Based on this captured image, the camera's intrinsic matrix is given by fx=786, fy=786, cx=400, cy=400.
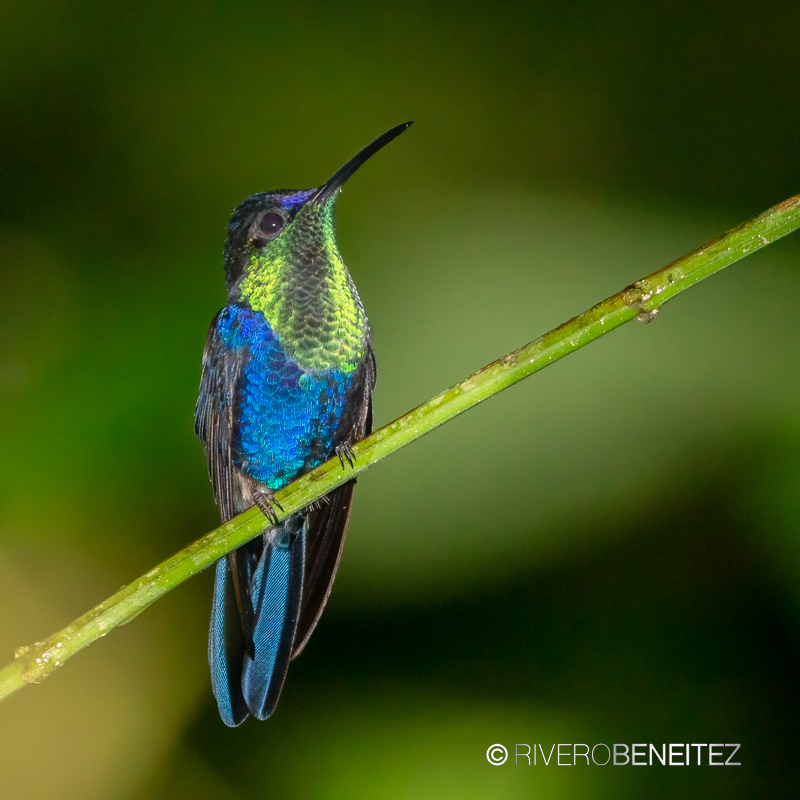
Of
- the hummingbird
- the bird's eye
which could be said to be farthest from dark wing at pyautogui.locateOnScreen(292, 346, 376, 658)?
the bird's eye

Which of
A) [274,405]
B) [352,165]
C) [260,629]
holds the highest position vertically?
[352,165]

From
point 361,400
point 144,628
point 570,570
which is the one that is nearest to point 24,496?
point 144,628

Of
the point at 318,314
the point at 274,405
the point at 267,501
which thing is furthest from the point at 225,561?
the point at 318,314

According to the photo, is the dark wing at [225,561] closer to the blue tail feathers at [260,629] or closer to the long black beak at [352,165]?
the blue tail feathers at [260,629]

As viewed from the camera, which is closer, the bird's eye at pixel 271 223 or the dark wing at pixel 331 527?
the dark wing at pixel 331 527

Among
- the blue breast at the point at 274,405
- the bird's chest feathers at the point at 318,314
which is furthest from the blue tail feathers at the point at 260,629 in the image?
the bird's chest feathers at the point at 318,314

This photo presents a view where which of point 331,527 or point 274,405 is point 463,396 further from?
point 274,405
